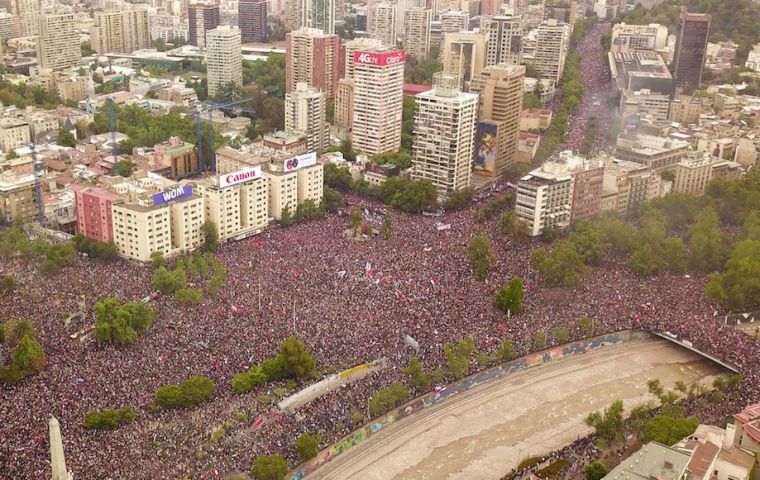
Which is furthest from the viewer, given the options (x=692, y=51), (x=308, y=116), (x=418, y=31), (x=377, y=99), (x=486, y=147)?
(x=418, y=31)

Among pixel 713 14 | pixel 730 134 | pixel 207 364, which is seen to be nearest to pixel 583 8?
pixel 713 14

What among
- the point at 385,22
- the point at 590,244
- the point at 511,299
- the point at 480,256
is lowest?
the point at 511,299

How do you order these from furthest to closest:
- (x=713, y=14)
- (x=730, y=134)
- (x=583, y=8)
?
(x=583, y=8) → (x=713, y=14) → (x=730, y=134)

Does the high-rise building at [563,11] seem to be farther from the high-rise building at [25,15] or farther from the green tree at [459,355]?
the green tree at [459,355]

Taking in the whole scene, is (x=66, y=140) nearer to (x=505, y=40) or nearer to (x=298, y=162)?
(x=298, y=162)

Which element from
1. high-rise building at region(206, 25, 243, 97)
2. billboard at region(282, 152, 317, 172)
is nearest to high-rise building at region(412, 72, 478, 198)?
billboard at region(282, 152, 317, 172)

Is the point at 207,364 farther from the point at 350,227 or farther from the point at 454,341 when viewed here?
the point at 350,227

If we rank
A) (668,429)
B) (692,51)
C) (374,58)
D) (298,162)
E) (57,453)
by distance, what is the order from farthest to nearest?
(692,51) → (374,58) → (298,162) → (668,429) → (57,453)

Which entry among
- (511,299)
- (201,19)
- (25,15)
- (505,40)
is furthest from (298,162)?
(25,15)
